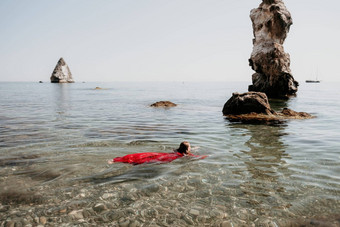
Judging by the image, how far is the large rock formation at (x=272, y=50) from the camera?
140 ft

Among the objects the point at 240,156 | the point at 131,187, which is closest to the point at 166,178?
the point at 131,187

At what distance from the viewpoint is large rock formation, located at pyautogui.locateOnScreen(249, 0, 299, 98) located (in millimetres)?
42531

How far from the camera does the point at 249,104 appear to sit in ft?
60.6

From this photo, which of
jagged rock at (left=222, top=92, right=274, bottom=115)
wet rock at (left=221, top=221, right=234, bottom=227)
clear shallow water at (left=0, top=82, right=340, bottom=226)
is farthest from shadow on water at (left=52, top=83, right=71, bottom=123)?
wet rock at (left=221, top=221, right=234, bottom=227)

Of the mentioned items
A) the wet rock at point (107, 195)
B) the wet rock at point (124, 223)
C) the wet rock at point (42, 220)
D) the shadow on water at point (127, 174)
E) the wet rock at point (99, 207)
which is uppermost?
the shadow on water at point (127, 174)

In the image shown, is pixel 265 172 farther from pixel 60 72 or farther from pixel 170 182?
pixel 60 72

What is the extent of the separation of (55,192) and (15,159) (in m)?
3.48

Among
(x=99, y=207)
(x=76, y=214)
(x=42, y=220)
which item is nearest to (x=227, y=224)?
(x=99, y=207)

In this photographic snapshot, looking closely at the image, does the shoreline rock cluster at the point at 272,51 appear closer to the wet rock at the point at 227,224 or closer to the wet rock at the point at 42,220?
the wet rock at the point at 227,224

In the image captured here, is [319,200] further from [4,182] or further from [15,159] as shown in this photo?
[15,159]

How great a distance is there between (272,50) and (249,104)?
28.8 m

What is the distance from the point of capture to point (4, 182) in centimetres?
620

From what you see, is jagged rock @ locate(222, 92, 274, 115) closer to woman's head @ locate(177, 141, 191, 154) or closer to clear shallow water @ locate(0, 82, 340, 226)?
clear shallow water @ locate(0, 82, 340, 226)

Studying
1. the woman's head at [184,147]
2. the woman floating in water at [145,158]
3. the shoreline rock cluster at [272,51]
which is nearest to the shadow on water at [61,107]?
the woman floating in water at [145,158]
